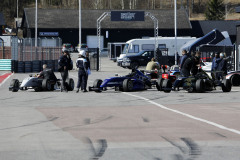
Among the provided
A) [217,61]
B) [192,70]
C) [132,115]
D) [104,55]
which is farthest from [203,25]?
[132,115]

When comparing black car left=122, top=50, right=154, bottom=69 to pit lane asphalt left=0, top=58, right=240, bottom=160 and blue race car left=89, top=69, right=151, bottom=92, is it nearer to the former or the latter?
blue race car left=89, top=69, right=151, bottom=92

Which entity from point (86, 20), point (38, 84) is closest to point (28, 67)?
point (38, 84)

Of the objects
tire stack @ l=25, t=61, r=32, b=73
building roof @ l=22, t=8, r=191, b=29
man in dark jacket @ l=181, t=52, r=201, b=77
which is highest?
building roof @ l=22, t=8, r=191, b=29

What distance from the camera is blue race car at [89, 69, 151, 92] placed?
2473 cm

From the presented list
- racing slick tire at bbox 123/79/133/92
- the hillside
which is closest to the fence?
racing slick tire at bbox 123/79/133/92

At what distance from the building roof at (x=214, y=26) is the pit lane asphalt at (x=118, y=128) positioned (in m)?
71.0

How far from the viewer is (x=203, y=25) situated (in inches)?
3661

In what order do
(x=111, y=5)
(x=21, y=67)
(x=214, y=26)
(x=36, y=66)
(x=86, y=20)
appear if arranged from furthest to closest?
(x=111, y=5)
(x=86, y=20)
(x=214, y=26)
(x=36, y=66)
(x=21, y=67)

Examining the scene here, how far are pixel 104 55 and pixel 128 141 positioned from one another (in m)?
76.6

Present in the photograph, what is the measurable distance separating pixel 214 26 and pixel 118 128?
80.6 metres

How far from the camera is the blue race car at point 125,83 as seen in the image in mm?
24734

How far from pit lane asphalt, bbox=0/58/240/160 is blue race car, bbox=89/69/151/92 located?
3333 millimetres

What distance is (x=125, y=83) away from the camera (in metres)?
24.7

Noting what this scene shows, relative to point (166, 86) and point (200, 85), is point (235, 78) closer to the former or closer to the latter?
point (200, 85)
